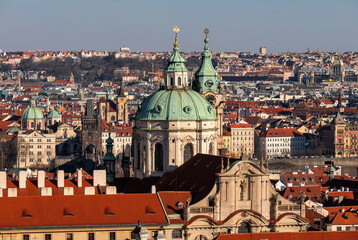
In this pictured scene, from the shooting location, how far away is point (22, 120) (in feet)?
462

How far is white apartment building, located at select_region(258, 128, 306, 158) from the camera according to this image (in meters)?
134

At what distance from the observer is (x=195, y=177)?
51.5 meters

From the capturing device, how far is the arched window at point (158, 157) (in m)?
58.9

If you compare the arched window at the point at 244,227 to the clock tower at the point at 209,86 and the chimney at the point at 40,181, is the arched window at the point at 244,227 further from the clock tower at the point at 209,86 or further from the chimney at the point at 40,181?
the clock tower at the point at 209,86

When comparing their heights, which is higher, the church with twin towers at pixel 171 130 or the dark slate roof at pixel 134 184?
the church with twin towers at pixel 171 130

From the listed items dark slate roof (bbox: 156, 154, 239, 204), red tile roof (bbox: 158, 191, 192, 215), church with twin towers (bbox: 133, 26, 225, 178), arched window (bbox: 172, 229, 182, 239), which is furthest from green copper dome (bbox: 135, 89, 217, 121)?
arched window (bbox: 172, 229, 182, 239)

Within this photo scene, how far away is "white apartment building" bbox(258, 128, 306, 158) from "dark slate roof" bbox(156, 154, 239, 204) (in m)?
77.7

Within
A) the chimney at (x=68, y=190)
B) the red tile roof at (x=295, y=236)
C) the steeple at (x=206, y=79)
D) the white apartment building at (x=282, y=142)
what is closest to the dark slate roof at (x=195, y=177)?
the chimney at (x=68, y=190)

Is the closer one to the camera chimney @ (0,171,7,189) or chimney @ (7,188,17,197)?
chimney @ (7,188,17,197)

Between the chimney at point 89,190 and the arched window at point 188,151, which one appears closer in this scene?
the chimney at point 89,190

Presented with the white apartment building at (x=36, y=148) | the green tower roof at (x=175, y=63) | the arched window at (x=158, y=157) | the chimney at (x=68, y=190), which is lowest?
the white apartment building at (x=36, y=148)

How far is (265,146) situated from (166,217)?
8782 cm

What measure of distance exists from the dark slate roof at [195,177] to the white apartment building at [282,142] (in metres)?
77.7

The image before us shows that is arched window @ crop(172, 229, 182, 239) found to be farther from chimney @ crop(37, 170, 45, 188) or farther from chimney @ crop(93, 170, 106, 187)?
chimney @ crop(93, 170, 106, 187)
